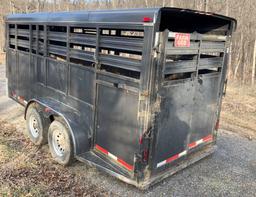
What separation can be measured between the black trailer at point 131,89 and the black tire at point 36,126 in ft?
0.06

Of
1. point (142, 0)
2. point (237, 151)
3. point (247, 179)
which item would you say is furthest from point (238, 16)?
point (247, 179)

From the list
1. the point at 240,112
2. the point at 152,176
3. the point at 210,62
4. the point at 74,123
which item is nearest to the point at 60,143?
the point at 74,123

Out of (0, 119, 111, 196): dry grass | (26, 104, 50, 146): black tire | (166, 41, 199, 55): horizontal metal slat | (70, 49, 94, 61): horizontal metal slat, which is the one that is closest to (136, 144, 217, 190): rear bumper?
(0, 119, 111, 196): dry grass

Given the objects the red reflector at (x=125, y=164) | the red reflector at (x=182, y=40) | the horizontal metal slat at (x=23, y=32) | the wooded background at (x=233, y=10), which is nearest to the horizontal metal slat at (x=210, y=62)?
the red reflector at (x=182, y=40)

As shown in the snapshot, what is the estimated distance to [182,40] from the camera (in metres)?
3.36

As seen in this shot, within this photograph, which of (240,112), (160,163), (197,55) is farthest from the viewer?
(240,112)

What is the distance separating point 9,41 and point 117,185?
4698 millimetres

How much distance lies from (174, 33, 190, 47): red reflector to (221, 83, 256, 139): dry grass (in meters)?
3.61

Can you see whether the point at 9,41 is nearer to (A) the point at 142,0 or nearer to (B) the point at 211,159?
(B) the point at 211,159

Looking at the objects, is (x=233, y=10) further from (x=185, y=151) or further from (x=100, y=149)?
(x=100, y=149)

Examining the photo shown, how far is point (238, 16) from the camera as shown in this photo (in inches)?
650

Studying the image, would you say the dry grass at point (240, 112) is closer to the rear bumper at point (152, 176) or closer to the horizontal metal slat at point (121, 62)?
the rear bumper at point (152, 176)

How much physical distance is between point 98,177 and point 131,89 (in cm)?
165

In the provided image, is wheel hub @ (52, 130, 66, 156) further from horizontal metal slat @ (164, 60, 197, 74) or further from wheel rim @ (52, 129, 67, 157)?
horizontal metal slat @ (164, 60, 197, 74)
